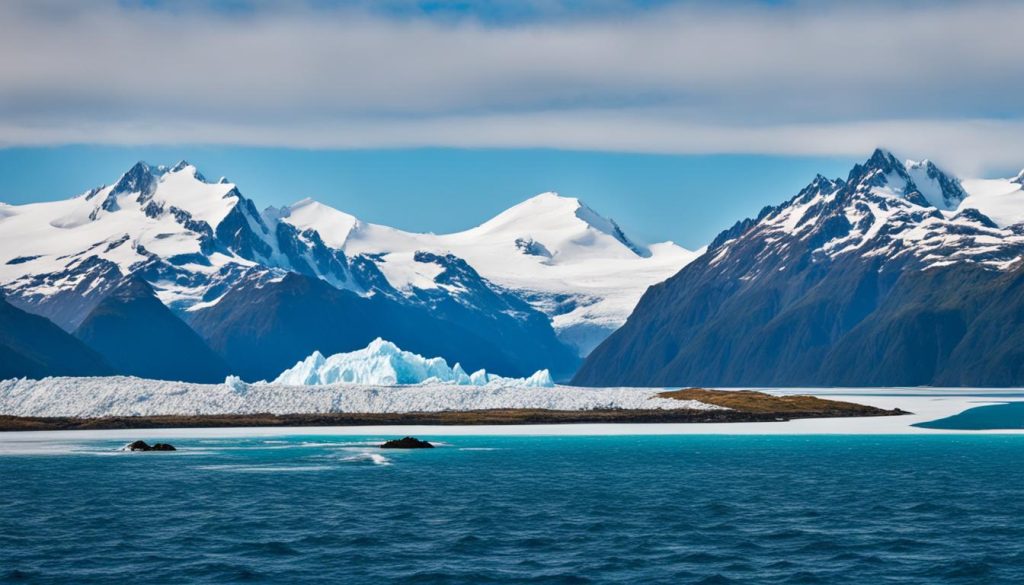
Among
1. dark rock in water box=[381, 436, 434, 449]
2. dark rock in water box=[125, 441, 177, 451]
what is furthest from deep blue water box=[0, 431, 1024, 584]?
dark rock in water box=[381, 436, 434, 449]

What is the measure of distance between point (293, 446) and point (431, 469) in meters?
33.5

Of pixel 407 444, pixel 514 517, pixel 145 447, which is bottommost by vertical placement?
pixel 514 517

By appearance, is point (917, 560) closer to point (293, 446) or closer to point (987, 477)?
point (987, 477)

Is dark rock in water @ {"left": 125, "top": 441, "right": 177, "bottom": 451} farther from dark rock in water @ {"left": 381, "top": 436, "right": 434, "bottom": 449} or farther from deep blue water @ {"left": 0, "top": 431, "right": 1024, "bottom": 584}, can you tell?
dark rock in water @ {"left": 381, "top": 436, "right": 434, "bottom": 449}

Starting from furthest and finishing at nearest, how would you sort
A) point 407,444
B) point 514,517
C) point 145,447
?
point 407,444 → point 145,447 → point 514,517

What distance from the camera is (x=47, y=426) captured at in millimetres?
184625

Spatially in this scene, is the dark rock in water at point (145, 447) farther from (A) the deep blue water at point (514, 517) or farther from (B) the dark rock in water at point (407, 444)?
(B) the dark rock in water at point (407, 444)

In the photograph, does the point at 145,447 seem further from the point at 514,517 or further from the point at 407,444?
the point at 514,517

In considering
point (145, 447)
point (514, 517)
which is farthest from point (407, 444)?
point (514, 517)

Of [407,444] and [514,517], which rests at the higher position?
[407,444]

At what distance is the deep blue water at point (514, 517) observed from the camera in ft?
233

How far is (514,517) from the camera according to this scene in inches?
3565

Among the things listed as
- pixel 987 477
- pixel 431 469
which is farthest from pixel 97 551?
pixel 987 477

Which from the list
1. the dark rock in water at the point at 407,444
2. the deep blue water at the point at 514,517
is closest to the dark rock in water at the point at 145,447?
the deep blue water at the point at 514,517
